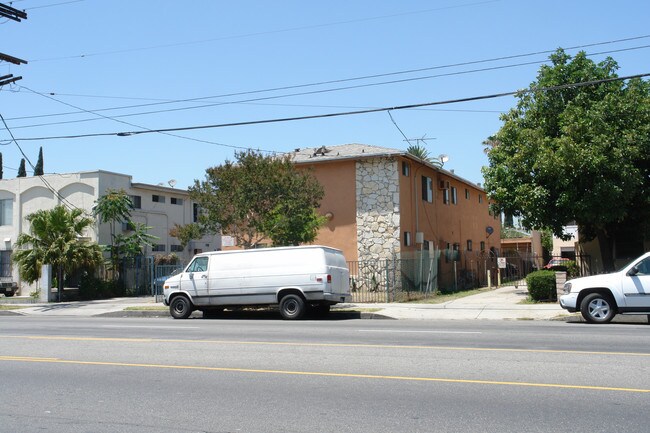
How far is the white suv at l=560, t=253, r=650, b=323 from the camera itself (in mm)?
15414

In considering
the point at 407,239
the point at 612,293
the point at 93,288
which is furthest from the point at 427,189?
the point at 612,293

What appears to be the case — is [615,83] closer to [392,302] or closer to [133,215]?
[392,302]

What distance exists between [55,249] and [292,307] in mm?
15577

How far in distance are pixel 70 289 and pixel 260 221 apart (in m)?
12.8

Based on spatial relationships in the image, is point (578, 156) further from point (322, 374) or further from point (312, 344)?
point (322, 374)

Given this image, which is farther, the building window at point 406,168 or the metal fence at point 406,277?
the building window at point 406,168

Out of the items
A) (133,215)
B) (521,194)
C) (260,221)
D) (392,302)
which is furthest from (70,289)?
(521,194)

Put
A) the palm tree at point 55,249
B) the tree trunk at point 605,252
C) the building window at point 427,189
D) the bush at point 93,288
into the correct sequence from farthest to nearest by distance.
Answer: the building window at point 427,189 < the bush at point 93,288 < the palm tree at point 55,249 < the tree trunk at point 605,252

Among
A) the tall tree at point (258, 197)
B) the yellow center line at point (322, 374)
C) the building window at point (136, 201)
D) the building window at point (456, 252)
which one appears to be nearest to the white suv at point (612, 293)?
the yellow center line at point (322, 374)

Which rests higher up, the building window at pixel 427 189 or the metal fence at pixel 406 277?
the building window at pixel 427 189

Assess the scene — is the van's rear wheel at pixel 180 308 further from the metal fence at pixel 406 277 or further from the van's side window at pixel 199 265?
the metal fence at pixel 406 277

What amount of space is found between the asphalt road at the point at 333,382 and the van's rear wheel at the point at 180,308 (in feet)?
19.3

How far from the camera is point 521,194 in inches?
899

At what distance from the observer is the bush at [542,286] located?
2200 centimetres
